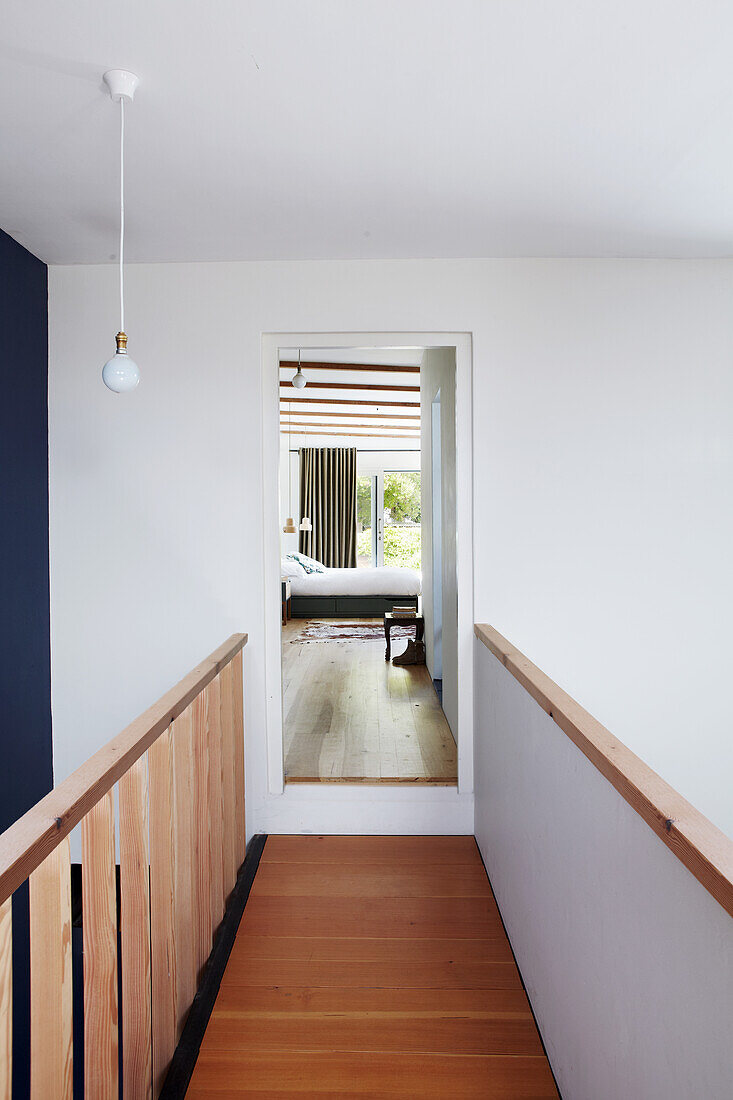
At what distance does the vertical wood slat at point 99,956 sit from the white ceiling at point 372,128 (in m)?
1.68

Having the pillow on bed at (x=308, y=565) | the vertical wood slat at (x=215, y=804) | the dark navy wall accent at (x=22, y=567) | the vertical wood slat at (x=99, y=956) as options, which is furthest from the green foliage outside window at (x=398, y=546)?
the vertical wood slat at (x=99, y=956)

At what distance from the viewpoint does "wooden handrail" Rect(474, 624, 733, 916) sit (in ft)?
3.15

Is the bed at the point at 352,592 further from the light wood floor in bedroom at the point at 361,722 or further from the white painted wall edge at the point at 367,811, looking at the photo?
the white painted wall edge at the point at 367,811

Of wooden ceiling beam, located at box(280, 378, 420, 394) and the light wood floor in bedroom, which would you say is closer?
the light wood floor in bedroom

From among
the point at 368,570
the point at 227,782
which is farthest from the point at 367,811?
the point at 368,570


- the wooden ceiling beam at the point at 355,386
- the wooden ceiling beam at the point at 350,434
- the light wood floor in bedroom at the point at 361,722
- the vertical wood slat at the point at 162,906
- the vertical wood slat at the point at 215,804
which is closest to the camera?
the vertical wood slat at the point at 162,906

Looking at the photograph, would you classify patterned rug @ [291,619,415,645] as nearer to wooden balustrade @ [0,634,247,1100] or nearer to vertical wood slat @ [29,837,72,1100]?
wooden balustrade @ [0,634,247,1100]

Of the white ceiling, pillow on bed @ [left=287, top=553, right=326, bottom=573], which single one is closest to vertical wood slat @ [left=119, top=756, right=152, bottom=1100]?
the white ceiling

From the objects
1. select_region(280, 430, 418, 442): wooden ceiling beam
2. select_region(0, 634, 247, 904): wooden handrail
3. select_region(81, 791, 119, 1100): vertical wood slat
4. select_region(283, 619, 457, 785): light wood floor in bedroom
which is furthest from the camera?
select_region(280, 430, 418, 442): wooden ceiling beam

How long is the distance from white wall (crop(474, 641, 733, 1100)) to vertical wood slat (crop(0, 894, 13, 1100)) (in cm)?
95

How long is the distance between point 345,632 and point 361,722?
11.8 feet

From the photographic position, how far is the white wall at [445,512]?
4102mm

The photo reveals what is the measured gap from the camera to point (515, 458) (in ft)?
10.1

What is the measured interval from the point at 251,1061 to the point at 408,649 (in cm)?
448
